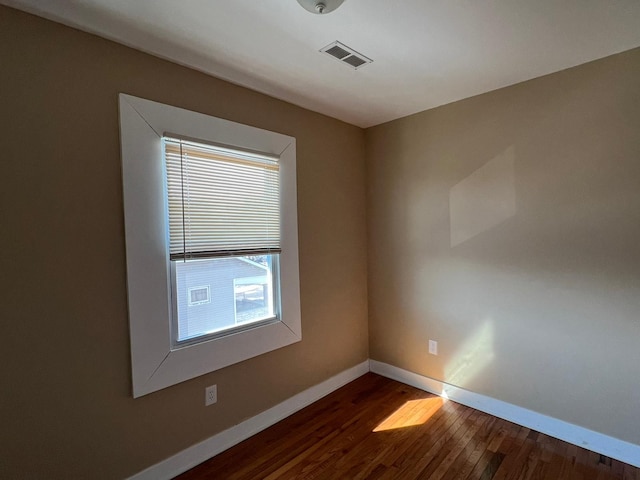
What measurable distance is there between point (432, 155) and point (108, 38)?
93.8 inches

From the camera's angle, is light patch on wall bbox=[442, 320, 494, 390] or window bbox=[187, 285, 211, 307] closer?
window bbox=[187, 285, 211, 307]

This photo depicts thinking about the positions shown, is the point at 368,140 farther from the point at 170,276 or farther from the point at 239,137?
the point at 170,276

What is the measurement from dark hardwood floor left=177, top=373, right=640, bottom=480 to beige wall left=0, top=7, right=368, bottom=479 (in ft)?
1.18

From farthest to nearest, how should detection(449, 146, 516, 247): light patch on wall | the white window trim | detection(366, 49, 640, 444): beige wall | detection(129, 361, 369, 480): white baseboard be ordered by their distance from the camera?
1. detection(449, 146, 516, 247): light patch on wall
2. detection(366, 49, 640, 444): beige wall
3. detection(129, 361, 369, 480): white baseboard
4. the white window trim

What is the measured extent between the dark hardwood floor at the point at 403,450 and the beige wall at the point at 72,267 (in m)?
0.36

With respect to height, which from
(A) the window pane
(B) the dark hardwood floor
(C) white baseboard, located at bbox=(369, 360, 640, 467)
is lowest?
(B) the dark hardwood floor

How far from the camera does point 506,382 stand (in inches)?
95.0

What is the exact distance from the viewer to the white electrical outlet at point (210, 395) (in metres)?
2.04

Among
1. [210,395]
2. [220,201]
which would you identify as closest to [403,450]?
[210,395]

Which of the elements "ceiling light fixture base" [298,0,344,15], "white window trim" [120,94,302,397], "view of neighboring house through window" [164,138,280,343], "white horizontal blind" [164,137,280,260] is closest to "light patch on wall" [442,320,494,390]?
"view of neighboring house through window" [164,138,280,343]

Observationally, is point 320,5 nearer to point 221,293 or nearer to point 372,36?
point 372,36

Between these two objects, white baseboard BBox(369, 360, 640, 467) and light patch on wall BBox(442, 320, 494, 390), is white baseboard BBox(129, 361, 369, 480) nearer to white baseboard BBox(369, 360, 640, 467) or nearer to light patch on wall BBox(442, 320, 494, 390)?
white baseboard BBox(369, 360, 640, 467)

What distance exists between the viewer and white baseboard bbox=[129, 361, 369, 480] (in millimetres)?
1849

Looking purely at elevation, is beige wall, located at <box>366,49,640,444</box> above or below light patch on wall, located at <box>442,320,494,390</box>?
above
